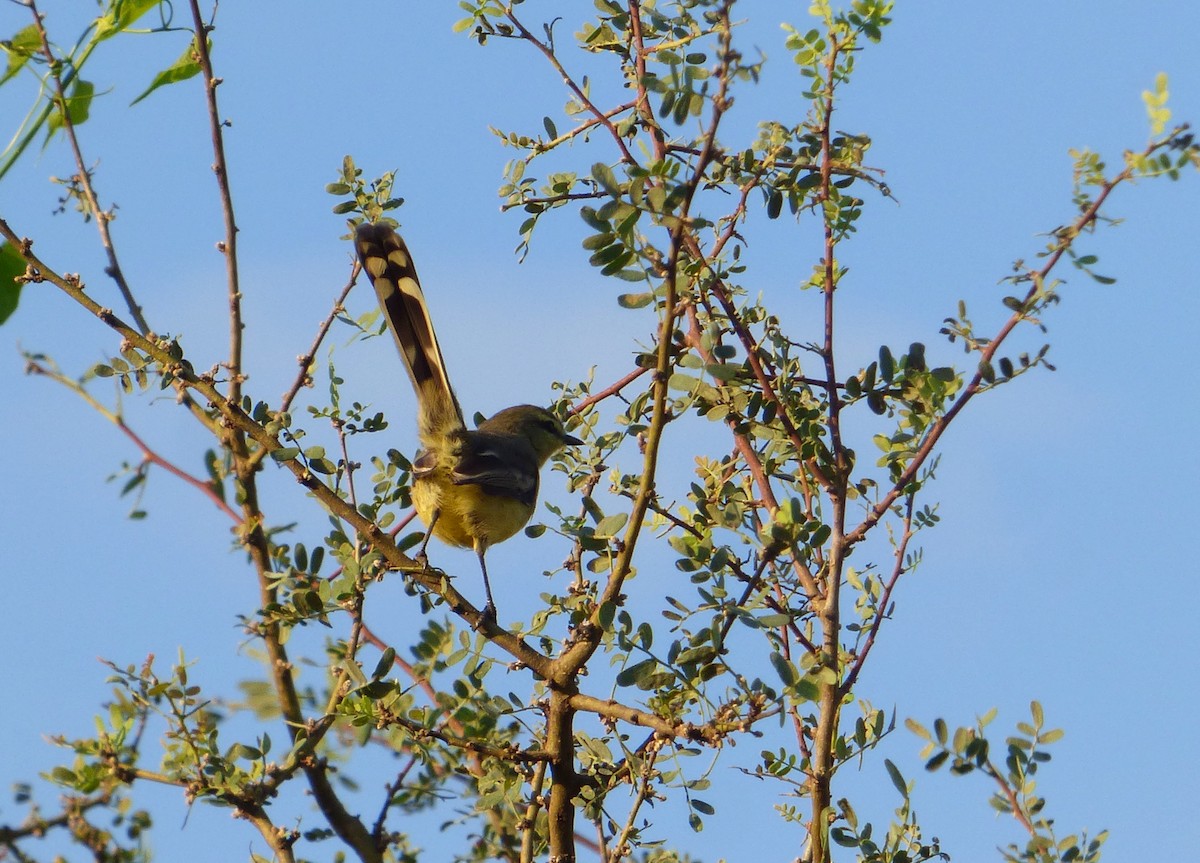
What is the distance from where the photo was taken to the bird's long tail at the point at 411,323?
15.7 ft

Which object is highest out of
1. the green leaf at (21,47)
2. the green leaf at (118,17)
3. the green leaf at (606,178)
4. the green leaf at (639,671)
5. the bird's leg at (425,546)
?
the green leaf at (118,17)

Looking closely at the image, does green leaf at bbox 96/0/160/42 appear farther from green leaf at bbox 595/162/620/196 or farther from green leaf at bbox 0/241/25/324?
green leaf at bbox 595/162/620/196

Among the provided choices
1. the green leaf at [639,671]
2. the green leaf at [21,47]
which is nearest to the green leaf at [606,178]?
the green leaf at [639,671]

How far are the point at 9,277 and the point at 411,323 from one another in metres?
1.75

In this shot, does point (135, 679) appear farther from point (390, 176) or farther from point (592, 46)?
point (592, 46)

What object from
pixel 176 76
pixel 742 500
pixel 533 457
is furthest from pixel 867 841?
pixel 533 457

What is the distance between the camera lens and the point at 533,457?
23.4ft

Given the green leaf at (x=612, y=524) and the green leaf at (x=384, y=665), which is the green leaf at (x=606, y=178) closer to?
the green leaf at (x=612, y=524)

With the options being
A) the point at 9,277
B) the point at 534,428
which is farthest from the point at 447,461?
the point at 9,277

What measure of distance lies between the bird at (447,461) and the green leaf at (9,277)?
1.42m

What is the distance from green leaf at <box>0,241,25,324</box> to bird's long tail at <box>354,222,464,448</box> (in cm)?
107

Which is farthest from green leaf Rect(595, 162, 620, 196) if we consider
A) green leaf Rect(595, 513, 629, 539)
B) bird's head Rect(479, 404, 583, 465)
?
bird's head Rect(479, 404, 583, 465)

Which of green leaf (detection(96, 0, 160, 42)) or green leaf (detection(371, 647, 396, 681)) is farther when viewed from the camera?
green leaf (detection(96, 0, 160, 42))

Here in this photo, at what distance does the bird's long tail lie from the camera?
4.78m
